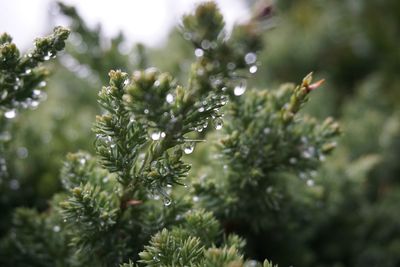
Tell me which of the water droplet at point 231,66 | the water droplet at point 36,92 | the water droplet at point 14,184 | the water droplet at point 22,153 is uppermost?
the water droplet at point 22,153

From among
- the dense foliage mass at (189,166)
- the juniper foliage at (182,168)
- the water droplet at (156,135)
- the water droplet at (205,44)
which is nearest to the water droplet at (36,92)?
the dense foliage mass at (189,166)

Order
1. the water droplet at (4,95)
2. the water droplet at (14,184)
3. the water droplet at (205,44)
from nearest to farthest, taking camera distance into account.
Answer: the water droplet at (205,44) → the water droplet at (4,95) → the water droplet at (14,184)

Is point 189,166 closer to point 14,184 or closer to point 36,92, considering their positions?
point 36,92

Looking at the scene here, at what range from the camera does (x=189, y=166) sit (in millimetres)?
948

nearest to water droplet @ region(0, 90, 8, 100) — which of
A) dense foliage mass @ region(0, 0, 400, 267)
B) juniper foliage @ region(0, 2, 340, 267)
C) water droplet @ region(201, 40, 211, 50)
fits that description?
dense foliage mass @ region(0, 0, 400, 267)

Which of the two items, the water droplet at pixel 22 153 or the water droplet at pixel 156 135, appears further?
the water droplet at pixel 22 153

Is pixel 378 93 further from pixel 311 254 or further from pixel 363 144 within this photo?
pixel 311 254

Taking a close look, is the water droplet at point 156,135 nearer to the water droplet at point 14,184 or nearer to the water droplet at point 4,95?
the water droplet at point 4,95

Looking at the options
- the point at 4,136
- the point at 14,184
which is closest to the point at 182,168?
the point at 4,136

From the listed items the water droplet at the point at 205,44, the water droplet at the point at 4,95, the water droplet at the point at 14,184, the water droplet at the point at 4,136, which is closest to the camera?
the water droplet at the point at 205,44

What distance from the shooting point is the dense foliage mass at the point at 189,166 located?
0.89 m

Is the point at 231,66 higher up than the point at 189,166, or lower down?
higher up

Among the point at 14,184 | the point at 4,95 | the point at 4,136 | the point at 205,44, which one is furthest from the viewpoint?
the point at 14,184

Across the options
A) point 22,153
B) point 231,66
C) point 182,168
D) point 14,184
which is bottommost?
point 182,168
